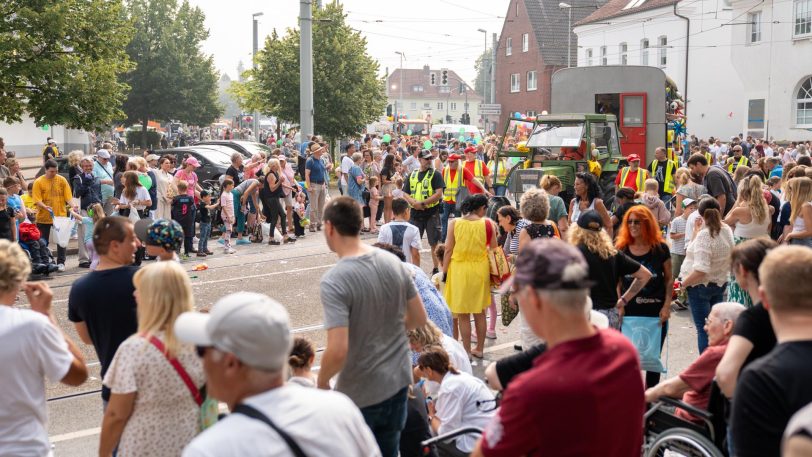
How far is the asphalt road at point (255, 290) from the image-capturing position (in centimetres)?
716

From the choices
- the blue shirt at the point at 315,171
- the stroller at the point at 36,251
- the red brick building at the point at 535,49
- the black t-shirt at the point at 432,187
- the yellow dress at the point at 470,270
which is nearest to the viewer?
the yellow dress at the point at 470,270

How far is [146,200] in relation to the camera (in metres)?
14.2

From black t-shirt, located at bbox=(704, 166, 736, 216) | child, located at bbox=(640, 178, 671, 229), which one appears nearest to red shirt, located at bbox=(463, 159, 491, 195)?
child, located at bbox=(640, 178, 671, 229)

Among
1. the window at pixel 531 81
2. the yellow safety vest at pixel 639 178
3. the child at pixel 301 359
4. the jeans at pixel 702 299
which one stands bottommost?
the jeans at pixel 702 299

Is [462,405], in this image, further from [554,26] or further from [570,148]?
[554,26]

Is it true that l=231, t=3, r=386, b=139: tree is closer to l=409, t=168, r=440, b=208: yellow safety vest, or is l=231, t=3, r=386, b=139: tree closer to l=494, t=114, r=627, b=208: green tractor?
l=494, t=114, r=627, b=208: green tractor

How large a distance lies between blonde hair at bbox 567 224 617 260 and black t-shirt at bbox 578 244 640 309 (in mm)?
28

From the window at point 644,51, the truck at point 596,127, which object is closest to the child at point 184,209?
the truck at point 596,127

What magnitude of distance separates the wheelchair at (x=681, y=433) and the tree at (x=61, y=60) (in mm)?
17311

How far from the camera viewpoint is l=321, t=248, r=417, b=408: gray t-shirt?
4.45 m

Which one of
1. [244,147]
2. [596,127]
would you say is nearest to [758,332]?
[596,127]

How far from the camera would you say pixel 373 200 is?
18656mm

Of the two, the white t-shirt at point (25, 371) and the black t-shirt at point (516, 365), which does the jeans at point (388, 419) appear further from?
the white t-shirt at point (25, 371)

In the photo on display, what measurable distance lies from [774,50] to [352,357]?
40.3m
